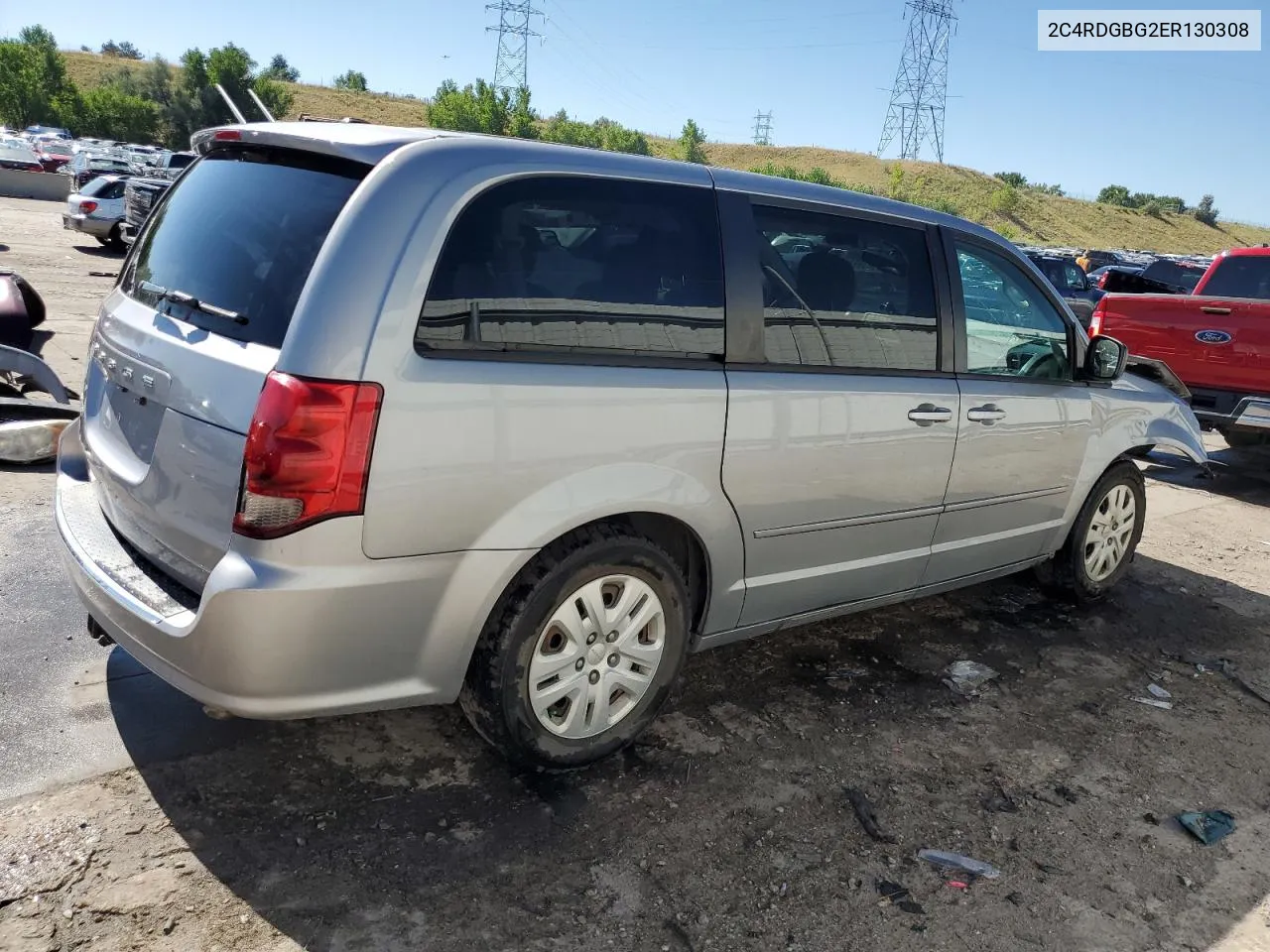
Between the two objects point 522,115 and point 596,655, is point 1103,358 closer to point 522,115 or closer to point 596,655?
point 596,655

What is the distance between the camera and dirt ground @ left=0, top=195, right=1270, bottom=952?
8.22ft

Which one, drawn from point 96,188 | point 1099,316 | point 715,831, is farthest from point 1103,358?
point 96,188

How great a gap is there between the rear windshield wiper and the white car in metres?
18.6

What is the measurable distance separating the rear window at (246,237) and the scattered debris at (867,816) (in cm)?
226

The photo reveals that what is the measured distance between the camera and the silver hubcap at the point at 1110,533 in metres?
5.16

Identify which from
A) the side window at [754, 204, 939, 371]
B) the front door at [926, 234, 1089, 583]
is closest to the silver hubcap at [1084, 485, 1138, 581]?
the front door at [926, 234, 1089, 583]

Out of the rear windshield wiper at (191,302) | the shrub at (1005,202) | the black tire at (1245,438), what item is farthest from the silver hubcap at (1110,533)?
the shrub at (1005,202)

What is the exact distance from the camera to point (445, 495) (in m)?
2.60

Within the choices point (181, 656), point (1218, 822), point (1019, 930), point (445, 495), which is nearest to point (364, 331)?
point (445, 495)

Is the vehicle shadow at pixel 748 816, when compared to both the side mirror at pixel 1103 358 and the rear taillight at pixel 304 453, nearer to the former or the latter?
the rear taillight at pixel 304 453

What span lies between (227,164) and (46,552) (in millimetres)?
2378

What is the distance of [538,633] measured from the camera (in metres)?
2.91

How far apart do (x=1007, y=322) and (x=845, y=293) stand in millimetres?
1124

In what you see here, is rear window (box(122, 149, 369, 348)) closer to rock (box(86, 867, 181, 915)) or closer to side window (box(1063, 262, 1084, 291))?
rock (box(86, 867, 181, 915))
